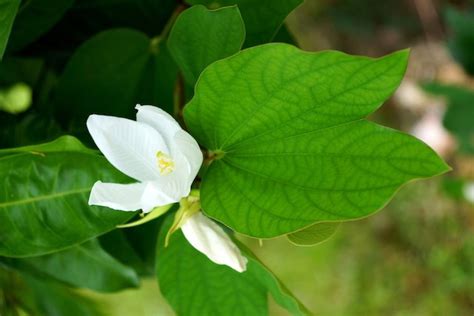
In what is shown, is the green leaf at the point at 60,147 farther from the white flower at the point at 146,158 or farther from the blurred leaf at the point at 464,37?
the blurred leaf at the point at 464,37

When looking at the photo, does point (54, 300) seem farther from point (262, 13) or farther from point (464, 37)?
point (464, 37)

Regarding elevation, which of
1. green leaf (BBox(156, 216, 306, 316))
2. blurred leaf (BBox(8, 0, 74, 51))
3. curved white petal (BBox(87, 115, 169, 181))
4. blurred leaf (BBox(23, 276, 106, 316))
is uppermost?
blurred leaf (BBox(8, 0, 74, 51))

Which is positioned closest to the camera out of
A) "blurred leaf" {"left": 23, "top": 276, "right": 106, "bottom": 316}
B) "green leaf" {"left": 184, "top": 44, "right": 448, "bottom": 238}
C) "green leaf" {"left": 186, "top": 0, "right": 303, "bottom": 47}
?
"green leaf" {"left": 184, "top": 44, "right": 448, "bottom": 238}

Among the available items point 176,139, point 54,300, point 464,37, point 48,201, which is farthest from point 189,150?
point 464,37

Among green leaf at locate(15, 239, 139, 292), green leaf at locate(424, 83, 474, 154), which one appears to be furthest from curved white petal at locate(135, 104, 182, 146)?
green leaf at locate(424, 83, 474, 154)

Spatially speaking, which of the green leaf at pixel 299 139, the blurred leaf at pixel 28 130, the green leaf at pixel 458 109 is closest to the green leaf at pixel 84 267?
the blurred leaf at pixel 28 130

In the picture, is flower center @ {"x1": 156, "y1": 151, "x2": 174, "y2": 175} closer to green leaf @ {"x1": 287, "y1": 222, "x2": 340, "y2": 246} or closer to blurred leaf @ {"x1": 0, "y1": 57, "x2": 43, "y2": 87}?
green leaf @ {"x1": 287, "y1": 222, "x2": 340, "y2": 246}
